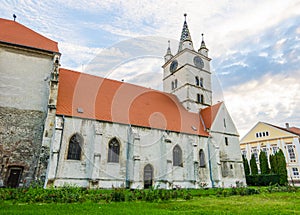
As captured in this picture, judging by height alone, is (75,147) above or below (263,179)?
above

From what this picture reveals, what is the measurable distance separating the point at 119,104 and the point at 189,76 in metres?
12.5

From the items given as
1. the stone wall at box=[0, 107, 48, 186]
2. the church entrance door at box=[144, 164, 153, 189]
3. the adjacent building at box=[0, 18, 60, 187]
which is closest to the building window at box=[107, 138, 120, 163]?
the church entrance door at box=[144, 164, 153, 189]

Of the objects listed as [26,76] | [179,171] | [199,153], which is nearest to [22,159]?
[26,76]

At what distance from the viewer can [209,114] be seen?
27.6 m

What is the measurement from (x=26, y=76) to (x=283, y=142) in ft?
135

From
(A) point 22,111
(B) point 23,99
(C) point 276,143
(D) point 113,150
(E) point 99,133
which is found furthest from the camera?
(C) point 276,143

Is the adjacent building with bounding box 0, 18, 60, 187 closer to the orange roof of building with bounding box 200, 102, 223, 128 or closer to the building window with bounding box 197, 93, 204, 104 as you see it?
the orange roof of building with bounding box 200, 102, 223, 128

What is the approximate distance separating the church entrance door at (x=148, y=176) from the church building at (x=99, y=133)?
3.5 inches

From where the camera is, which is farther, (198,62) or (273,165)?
(198,62)

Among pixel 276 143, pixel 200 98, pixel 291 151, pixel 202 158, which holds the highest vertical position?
pixel 200 98

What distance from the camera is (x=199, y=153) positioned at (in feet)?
79.4

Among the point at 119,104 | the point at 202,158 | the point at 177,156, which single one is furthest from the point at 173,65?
the point at 177,156

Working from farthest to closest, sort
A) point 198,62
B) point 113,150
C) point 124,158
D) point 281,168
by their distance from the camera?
Answer: point 198,62, point 281,168, point 124,158, point 113,150

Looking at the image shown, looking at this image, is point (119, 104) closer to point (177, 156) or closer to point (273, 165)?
point (177, 156)
